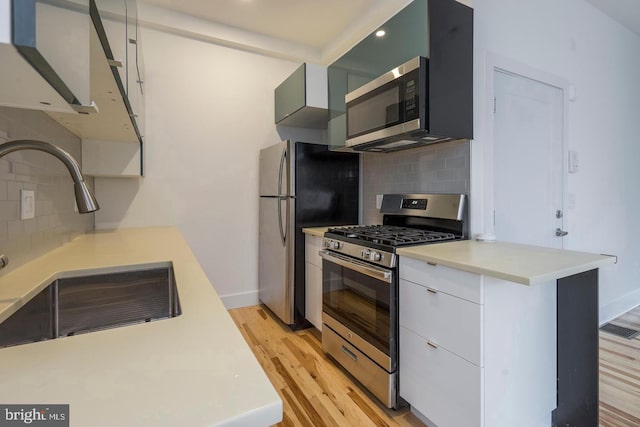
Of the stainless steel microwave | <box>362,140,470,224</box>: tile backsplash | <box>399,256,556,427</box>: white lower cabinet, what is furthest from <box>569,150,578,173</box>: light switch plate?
<box>399,256,556,427</box>: white lower cabinet

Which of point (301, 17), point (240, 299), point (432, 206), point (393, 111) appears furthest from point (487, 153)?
point (240, 299)

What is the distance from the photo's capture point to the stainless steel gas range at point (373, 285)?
1.68 m

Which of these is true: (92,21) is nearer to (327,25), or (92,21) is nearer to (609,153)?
(327,25)

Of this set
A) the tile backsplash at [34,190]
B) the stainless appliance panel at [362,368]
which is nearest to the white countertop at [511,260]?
the stainless appliance panel at [362,368]

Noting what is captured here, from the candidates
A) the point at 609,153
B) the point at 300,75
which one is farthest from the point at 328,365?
the point at 609,153

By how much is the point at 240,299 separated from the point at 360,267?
6.02ft

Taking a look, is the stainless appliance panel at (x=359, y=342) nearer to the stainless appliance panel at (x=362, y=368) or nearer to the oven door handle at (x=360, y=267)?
the stainless appliance panel at (x=362, y=368)

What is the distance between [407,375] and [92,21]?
183cm

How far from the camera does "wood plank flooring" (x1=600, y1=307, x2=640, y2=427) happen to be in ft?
5.45

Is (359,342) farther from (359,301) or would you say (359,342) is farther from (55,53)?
(55,53)

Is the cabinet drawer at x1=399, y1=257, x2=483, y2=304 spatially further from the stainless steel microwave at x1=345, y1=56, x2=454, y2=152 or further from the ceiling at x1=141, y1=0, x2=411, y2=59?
the ceiling at x1=141, y1=0, x2=411, y2=59

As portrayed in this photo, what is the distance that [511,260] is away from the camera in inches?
53.1

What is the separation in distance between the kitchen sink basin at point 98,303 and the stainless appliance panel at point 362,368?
1.17 m

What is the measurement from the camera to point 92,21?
0.67 m
